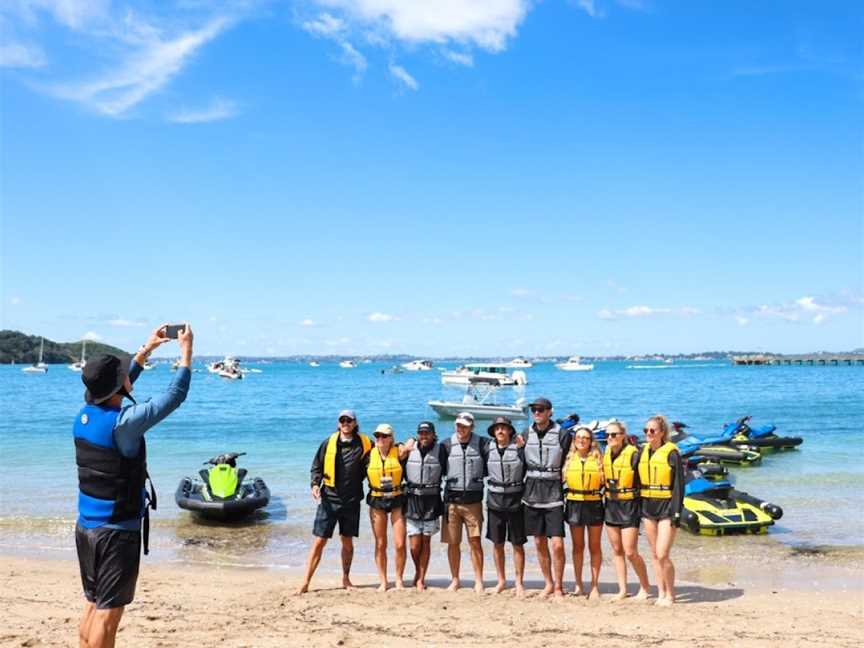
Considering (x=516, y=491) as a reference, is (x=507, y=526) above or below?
below

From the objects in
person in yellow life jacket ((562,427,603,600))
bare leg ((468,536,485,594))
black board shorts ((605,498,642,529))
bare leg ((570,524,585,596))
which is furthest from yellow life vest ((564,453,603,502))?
bare leg ((468,536,485,594))

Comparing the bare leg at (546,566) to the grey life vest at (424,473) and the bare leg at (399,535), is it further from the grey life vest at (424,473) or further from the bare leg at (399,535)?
the bare leg at (399,535)

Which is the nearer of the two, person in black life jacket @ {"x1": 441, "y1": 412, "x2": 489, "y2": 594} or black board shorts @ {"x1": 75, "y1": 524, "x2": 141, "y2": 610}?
black board shorts @ {"x1": 75, "y1": 524, "x2": 141, "y2": 610}

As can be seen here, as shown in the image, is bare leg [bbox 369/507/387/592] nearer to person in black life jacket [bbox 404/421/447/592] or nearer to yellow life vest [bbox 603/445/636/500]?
person in black life jacket [bbox 404/421/447/592]

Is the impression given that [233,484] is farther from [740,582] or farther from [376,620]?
[740,582]

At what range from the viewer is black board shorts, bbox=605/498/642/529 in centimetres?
736

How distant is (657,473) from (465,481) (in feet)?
6.32

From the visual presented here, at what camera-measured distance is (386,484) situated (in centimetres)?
768

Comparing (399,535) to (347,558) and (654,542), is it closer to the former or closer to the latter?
(347,558)

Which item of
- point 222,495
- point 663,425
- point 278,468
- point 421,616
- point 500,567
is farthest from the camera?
point 278,468

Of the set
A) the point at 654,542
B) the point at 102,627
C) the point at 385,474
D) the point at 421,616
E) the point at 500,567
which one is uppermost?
the point at 385,474

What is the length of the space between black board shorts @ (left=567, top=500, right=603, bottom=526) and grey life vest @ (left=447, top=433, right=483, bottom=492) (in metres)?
0.96

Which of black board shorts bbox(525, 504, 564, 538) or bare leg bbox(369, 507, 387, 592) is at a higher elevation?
black board shorts bbox(525, 504, 564, 538)

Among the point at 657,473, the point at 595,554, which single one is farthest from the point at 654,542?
the point at 657,473
